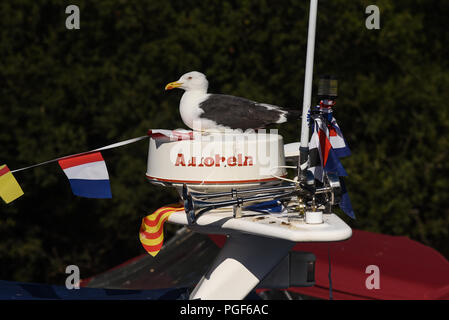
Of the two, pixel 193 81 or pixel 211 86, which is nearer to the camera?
pixel 193 81

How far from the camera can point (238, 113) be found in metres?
2.47

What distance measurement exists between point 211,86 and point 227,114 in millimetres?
2205

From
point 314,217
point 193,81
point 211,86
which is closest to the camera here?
point 314,217

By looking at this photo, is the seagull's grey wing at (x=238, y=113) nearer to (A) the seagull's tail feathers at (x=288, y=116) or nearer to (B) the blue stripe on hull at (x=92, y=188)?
(A) the seagull's tail feathers at (x=288, y=116)

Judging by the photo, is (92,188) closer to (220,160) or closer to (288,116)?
(220,160)

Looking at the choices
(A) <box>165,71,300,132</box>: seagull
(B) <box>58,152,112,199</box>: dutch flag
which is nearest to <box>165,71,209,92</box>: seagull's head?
(A) <box>165,71,300,132</box>: seagull

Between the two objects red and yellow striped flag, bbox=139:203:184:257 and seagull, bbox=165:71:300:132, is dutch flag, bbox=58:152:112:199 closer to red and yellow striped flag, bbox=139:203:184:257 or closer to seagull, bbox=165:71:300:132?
red and yellow striped flag, bbox=139:203:184:257

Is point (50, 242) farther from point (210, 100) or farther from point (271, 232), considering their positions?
point (271, 232)

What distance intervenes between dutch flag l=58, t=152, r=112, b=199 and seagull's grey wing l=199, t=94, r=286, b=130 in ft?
1.70

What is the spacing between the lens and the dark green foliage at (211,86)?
4.39m

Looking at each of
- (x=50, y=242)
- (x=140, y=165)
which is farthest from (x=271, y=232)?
(x=50, y=242)

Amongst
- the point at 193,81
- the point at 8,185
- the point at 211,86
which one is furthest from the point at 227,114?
the point at 211,86

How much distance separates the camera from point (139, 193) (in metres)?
4.60

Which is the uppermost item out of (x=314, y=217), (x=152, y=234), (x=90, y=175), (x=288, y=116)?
(x=288, y=116)
